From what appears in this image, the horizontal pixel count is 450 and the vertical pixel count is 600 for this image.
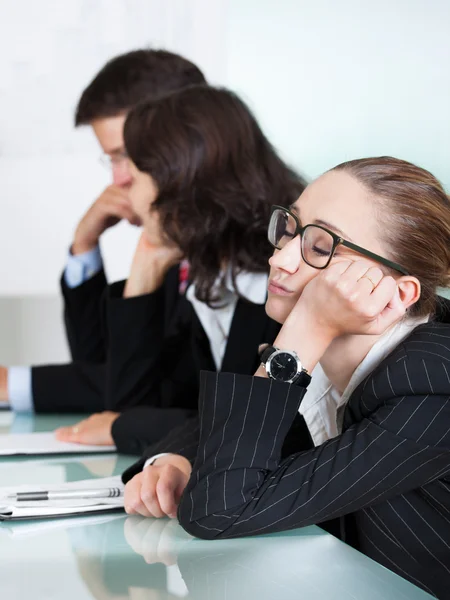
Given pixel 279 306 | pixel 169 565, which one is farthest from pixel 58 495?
pixel 279 306

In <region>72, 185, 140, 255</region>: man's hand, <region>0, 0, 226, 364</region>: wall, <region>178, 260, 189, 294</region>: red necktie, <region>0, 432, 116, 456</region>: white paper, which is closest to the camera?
<region>0, 432, 116, 456</region>: white paper

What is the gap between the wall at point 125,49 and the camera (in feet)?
10.3

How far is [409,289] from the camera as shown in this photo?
1.10m

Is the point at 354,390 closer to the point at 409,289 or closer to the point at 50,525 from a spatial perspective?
the point at 409,289

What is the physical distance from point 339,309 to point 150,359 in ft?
3.38

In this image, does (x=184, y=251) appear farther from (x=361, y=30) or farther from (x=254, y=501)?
(x=361, y=30)

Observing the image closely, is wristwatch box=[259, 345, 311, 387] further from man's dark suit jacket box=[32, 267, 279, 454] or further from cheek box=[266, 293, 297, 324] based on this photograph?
man's dark suit jacket box=[32, 267, 279, 454]

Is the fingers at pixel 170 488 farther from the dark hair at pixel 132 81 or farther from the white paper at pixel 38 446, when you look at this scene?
the dark hair at pixel 132 81

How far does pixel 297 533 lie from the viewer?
1014mm

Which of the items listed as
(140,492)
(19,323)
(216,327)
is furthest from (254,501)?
(19,323)

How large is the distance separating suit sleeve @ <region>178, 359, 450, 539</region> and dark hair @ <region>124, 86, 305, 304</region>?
919mm

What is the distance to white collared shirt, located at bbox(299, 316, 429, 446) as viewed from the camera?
44.8 inches

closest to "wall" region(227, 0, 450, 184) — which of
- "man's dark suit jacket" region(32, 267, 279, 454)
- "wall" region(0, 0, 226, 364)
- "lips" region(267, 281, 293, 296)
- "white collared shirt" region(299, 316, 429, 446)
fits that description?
"wall" region(0, 0, 226, 364)

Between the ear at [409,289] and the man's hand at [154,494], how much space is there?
385 millimetres
